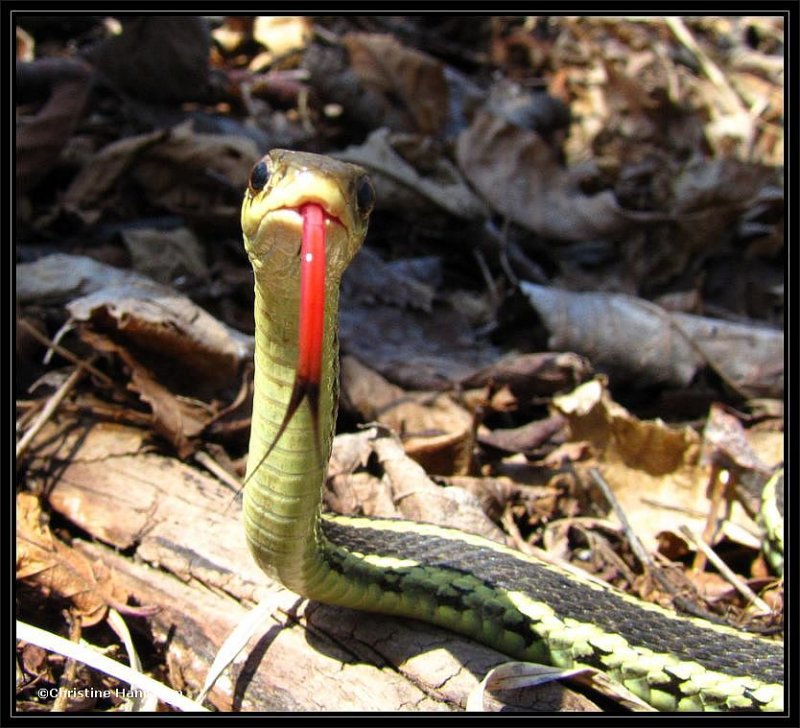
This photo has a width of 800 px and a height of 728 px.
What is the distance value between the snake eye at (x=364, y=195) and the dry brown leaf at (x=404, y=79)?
1854mm

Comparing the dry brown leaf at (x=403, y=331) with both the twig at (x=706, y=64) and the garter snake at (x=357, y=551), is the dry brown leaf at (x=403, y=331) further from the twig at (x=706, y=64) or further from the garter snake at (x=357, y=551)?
the twig at (x=706, y=64)

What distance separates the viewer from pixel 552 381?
1772mm

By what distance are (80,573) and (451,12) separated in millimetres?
2904

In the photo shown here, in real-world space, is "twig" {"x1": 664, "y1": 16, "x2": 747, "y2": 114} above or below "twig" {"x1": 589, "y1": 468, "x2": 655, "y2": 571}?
above

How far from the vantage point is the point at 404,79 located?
106 inches

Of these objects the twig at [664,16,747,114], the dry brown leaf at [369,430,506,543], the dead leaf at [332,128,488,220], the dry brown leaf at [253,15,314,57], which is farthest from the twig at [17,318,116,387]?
the twig at [664,16,747,114]

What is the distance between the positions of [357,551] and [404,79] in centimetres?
193

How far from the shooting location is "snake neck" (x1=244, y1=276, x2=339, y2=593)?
2.93 feet

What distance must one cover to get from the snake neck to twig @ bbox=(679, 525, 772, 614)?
77 centimetres

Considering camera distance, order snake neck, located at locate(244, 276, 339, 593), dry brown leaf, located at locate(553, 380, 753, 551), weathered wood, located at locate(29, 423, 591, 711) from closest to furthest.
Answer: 1. snake neck, located at locate(244, 276, 339, 593)
2. weathered wood, located at locate(29, 423, 591, 711)
3. dry brown leaf, located at locate(553, 380, 753, 551)

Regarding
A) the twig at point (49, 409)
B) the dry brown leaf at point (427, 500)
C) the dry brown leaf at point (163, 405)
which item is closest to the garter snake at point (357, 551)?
the dry brown leaf at point (427, 500)

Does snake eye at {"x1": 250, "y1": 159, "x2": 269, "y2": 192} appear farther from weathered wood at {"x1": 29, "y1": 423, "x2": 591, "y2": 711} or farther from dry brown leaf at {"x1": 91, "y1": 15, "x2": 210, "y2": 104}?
dry brown leaf at {"x1": 91, "y1": 15, "x2": 210, "y2": 104}

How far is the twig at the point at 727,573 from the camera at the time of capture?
1373 mm

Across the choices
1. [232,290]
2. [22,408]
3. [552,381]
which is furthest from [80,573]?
[552,381]
